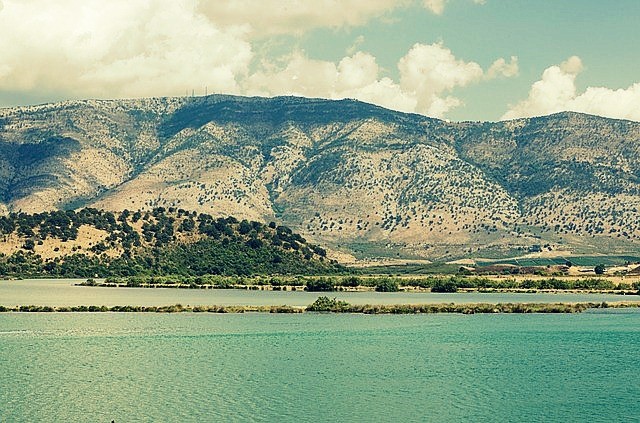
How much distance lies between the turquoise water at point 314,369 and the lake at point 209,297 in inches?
815

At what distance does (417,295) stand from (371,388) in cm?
8748

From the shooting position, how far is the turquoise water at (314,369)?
51.0 m

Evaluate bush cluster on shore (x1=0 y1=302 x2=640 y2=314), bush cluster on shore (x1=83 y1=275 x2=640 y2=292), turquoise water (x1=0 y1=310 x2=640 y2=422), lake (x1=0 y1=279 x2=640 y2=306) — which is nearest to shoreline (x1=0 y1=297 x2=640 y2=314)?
bush cluster on shore (x1=0 y1=302 x2=640 y2=314)

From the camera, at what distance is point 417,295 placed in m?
144

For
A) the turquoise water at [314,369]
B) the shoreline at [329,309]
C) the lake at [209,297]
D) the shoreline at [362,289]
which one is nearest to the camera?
the turquoise water at [314,369]

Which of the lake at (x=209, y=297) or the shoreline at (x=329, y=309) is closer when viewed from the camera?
the shoreline at (x=329, y=309)

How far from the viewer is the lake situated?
121 m

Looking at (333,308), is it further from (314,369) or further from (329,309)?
(314,369)

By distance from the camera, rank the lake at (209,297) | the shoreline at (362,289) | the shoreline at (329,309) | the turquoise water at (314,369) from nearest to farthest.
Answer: the turquoise water at (314,369)
the shoreline at (329,309)
the lake at (209,297)
the shoreline at (362,289)

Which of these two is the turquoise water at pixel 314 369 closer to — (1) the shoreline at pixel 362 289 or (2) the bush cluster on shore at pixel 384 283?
(1) the shoreline at pixel 362 289

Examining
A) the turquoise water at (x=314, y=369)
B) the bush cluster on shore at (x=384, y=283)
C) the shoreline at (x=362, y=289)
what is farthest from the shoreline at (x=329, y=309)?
the bush cluster on shore at (x=384, y=283)

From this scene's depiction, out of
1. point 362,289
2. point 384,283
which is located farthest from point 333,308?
point 362,289

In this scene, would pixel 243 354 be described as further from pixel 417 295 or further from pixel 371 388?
pixel 417 295

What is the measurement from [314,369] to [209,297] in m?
70.3
